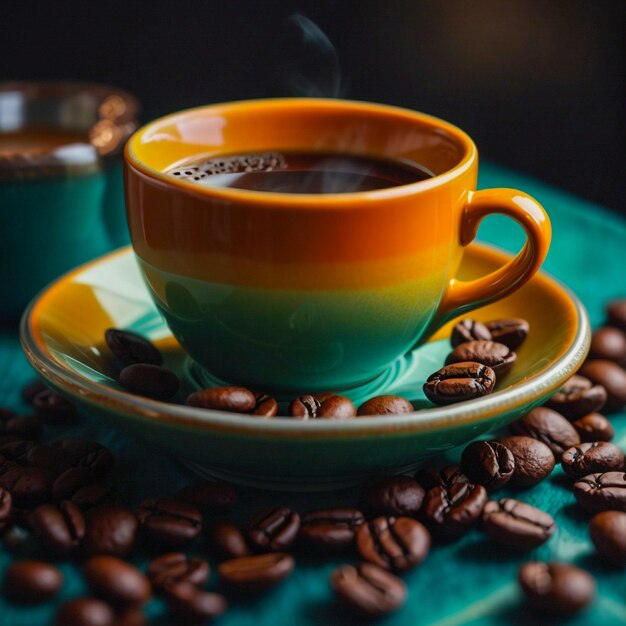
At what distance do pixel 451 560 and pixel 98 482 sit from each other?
1.31ft

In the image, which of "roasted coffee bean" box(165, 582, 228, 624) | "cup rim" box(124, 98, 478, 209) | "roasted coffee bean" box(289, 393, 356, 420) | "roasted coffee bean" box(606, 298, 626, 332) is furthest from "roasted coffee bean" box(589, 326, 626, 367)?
"roasted coffee bean" box(165, 582, 228, 624)

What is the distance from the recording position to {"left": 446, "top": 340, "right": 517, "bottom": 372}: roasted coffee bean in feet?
3.38

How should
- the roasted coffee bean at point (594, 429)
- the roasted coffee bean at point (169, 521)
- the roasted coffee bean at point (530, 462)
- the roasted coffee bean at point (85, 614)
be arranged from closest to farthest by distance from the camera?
the roasted coffee bean at point (85, 614), the roasted coffee bean at point (169, 521), the roasted coffee bean at point (530, 462), the roasted coffee bean at point (594, 429)

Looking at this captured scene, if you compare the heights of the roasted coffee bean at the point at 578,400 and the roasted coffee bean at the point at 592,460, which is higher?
the roasted coffee bean at the point at 592,460

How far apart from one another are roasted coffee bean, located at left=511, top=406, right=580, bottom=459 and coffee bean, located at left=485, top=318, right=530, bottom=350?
0.34 ft

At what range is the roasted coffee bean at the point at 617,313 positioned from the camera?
1.37 m

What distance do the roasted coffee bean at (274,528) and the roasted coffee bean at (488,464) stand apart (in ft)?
0.71

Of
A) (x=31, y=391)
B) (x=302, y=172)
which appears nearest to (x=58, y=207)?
(x=31, y=391)

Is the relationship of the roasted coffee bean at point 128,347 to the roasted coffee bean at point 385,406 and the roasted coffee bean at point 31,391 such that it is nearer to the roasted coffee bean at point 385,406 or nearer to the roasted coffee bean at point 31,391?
the roasted coffee bean at point 31,391

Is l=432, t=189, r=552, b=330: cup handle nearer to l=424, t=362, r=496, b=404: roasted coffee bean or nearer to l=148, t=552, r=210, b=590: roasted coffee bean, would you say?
l=424, t=362, r=496, b=404: roasted coffee bean

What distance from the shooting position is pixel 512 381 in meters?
1.03

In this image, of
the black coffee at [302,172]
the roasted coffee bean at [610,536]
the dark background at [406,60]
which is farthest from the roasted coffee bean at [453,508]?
the dark background at [406,60]

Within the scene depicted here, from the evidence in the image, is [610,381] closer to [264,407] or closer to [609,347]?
[609,347]

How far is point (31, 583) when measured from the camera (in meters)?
0.79
